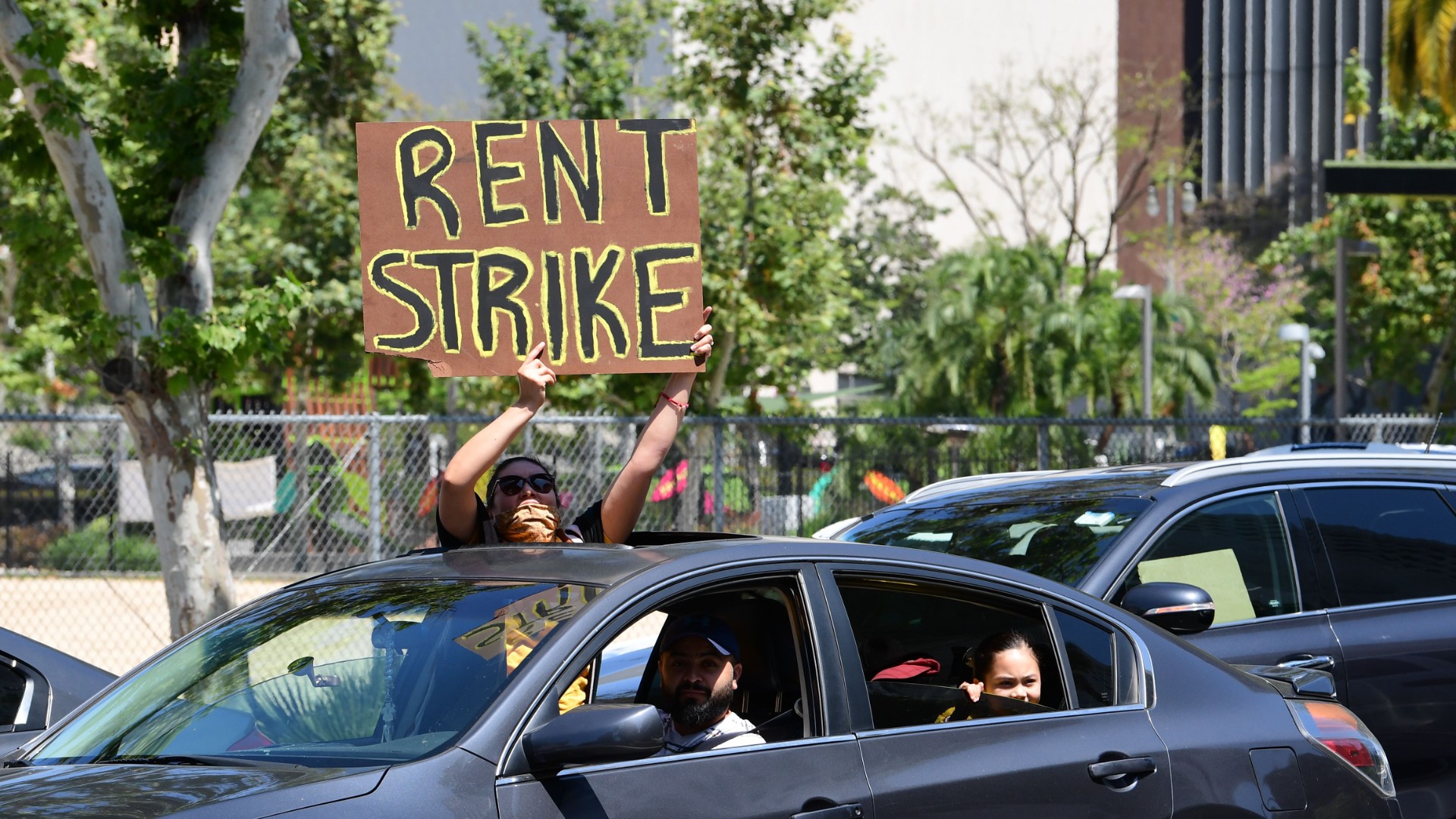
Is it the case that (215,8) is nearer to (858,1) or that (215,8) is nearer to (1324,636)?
(1324,636)

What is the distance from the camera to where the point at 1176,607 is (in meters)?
5.02

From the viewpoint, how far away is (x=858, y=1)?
64.1ft

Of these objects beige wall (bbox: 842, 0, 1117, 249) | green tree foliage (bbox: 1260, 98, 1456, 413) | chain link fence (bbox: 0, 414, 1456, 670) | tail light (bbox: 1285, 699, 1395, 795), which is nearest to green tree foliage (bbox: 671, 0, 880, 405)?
chain link fence (bbox: 0, 414, 1456, 670)

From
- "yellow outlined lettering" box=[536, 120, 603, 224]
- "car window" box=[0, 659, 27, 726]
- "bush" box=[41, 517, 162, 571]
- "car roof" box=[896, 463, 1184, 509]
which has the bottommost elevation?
"bush" box=[41, 517, 162, 571]

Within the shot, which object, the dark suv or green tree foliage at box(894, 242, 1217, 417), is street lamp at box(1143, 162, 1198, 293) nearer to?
green tree foliage at box(894, 242, 1217, 417)

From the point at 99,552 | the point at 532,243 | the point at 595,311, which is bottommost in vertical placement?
the point at 99,552

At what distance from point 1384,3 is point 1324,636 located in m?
64.2

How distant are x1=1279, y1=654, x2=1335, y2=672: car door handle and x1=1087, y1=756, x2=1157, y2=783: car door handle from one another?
1.75 metres

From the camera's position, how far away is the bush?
47.9 feet

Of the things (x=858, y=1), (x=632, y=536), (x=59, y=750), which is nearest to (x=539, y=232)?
(x=632, y=536)

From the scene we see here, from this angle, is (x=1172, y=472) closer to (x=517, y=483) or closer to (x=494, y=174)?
(x=517, y=483)

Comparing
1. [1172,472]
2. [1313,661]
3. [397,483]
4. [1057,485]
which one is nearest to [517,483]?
[1057,485]

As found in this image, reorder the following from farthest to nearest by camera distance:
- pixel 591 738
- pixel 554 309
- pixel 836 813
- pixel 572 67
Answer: pixel 572 67 → pixel 554 309 → pixel 836 813 → pixel 591 738

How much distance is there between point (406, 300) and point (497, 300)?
0.30 metres
